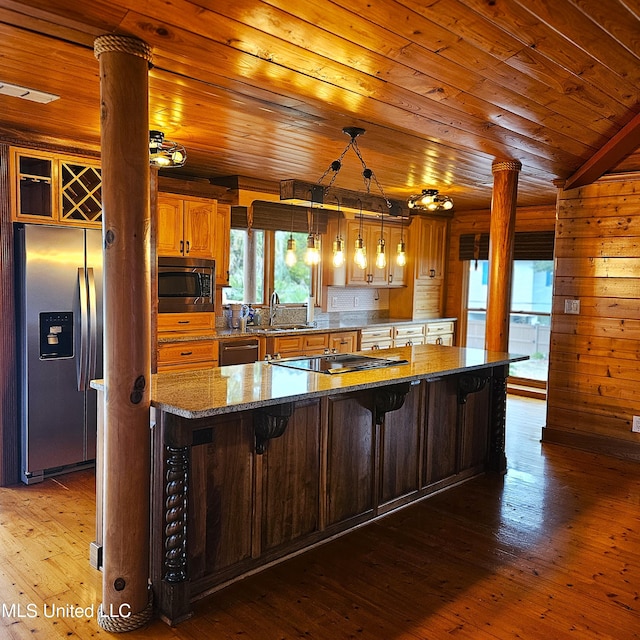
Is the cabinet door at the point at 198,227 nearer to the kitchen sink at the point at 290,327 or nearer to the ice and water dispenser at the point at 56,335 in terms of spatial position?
the kitchen sink at the point at 290,327

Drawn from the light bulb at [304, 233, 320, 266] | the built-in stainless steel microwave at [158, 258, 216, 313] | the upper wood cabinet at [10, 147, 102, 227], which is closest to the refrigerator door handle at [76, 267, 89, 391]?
the upper wood cabinet at [10, 147, 102, 227]

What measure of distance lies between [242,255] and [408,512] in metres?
3.58

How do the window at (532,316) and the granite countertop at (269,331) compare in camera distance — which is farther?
the window at (532,316)

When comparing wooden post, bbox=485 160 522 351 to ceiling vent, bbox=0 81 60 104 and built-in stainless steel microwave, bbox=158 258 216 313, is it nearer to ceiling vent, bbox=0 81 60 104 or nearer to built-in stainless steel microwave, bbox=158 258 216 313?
built-in stainless steel microwave, bbox=158 258 216 313

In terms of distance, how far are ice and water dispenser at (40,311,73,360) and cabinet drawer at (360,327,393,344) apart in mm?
3436

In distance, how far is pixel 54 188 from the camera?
4.17 meters

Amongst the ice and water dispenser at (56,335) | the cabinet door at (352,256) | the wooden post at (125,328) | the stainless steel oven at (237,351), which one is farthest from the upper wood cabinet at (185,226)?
the wooden post at (125,328)

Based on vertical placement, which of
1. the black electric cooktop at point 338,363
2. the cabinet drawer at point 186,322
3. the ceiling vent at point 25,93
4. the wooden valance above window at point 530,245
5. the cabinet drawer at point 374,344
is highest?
the ceiling vent at point 25,93

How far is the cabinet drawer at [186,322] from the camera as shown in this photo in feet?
16.6

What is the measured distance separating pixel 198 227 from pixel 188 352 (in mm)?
A: 1142

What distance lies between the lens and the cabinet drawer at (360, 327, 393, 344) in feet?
22.4

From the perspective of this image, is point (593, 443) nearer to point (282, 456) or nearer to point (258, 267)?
point (282, 456)

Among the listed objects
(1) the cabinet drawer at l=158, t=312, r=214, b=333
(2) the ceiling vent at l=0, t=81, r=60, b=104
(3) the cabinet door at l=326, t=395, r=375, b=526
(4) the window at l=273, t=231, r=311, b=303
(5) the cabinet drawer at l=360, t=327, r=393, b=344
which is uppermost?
(2) the ceiling vent at l=0, t=81, r=60, b=104

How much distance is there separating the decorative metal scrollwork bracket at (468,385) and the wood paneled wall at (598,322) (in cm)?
159
